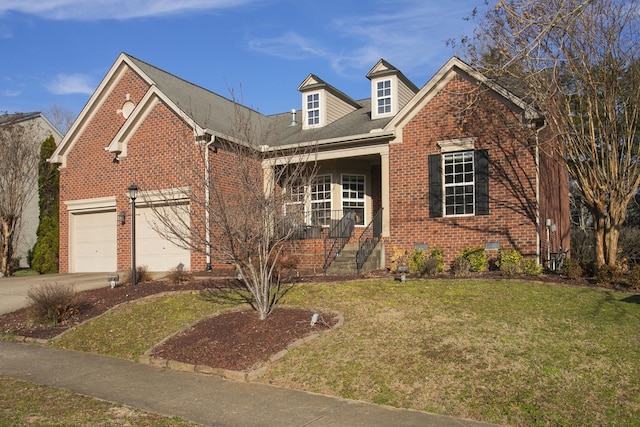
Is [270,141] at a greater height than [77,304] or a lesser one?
greater

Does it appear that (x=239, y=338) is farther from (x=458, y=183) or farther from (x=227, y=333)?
→ (x=458, y=183)

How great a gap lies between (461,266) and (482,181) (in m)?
2.66

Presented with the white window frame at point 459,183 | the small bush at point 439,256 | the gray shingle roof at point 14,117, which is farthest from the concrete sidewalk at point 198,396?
the gray shingle roof at point 14,117

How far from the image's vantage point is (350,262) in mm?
14367

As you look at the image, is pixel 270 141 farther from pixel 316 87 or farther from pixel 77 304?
pixel 77 304

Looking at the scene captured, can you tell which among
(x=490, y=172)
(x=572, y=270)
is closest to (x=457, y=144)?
(x=490, y=172)

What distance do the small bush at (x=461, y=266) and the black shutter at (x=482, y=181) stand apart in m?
1.70

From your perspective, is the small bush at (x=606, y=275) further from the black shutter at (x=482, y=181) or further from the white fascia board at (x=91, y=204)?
the white fascia board at (x=91, y=204)

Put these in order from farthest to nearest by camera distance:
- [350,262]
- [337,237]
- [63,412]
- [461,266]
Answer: [337,237] → [350,262] → [461,266] → [63,412]

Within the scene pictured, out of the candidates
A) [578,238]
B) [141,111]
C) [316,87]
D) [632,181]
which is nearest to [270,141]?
[316,87]

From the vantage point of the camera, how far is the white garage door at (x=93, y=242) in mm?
18766

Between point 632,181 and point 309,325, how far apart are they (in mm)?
8761

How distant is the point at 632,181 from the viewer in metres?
12.8

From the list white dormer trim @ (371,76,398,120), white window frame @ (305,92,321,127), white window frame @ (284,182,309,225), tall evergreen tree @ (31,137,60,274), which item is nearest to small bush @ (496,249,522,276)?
white window frame @ (284,182,309,225)
